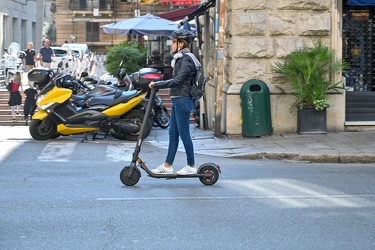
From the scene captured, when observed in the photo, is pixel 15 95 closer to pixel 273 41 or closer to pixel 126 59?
pixel 126 59

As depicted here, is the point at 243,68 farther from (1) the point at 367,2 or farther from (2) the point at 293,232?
(2) the point at 293,232

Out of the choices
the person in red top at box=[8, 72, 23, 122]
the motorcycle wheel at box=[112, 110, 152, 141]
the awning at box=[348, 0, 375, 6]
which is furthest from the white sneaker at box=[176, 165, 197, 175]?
the person in red top at box=[8, 72, 23, 122]

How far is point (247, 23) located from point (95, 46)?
56.3 meters

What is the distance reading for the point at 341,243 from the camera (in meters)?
6.81

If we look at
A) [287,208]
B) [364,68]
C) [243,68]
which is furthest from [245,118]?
[287,208]

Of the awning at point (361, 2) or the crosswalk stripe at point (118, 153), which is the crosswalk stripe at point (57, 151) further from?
the awning at point (361, 2)

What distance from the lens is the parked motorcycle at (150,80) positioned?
15462mm

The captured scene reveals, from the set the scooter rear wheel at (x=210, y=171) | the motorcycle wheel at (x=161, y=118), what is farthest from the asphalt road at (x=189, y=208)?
the motorcycle wheel at (x=161, y=118)

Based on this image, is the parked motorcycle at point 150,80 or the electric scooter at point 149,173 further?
the parked motorcycle at point 150,80

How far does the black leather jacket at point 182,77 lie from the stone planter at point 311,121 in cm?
575

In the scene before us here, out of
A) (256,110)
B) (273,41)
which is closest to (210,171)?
(256,110)

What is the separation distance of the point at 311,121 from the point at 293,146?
1.59 metres

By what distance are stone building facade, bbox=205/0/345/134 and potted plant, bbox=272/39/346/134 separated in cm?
30

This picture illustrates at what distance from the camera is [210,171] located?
989 centimetres
